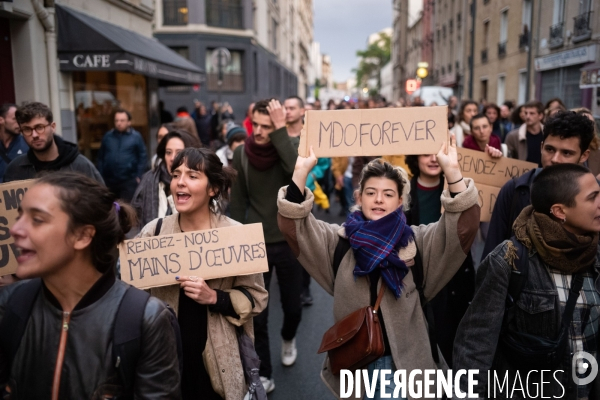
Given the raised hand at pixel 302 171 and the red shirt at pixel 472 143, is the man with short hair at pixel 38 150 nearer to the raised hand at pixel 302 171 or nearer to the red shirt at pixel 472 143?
the raised hand at pixel 302 171

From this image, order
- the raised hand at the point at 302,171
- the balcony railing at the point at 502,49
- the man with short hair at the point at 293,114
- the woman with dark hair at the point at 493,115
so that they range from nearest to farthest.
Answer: the raised hand at the point at 302,171, the man with short hair at the point at 293,114, the woman with dark hair at the point at 493,115, the balcony railing at the point at 502,49

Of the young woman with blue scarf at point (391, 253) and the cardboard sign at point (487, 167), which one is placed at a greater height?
the cardboard sign at point (487, 167)

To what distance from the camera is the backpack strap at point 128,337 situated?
65.3 inches

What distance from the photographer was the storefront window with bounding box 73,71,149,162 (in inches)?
382

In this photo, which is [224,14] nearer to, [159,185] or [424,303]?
[159,185]

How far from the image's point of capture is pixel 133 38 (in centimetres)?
1080

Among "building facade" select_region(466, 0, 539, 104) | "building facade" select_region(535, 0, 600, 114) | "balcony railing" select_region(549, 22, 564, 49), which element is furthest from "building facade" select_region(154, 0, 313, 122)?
"balcony railing" select_region(549, 22, 564, 49)

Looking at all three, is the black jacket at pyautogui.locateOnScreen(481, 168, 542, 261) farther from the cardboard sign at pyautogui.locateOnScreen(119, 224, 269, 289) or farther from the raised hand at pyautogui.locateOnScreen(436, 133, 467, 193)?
the cardboard sign at pyautogui.locateOnScreen(119, 224, 269, 289)

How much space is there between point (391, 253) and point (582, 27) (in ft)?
32.5

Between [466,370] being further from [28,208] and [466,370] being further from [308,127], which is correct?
[28,208]

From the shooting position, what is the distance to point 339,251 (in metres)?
2.61

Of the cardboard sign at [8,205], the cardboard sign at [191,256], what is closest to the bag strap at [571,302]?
the cardboard sign at [191,256]

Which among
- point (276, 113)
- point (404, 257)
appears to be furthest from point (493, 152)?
point (404, 257)

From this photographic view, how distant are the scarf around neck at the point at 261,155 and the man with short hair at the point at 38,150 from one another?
1325 millimetres
